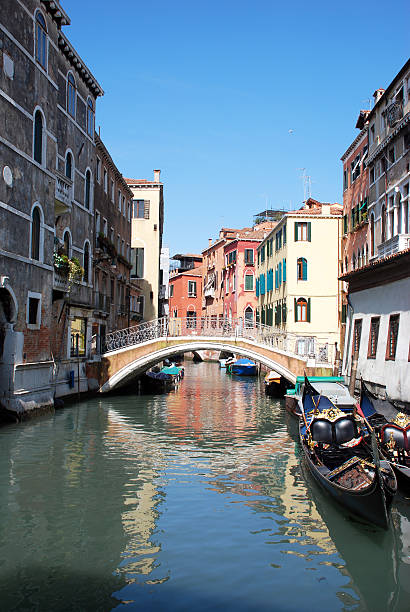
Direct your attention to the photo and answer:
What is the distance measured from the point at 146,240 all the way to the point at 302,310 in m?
11.8

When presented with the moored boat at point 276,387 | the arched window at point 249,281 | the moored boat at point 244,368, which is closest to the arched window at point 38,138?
the moored boat at point 276,387

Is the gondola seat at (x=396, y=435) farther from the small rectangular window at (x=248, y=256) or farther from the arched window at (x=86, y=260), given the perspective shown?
the small rectangular window at (x=248, y=256)

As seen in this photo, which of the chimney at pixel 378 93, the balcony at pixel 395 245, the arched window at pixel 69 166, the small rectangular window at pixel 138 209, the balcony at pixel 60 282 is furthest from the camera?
the small rectangular window at pixel 138 209

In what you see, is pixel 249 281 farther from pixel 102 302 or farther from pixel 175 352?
pixel 175 352

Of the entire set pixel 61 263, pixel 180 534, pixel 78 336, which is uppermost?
pixel 61 263

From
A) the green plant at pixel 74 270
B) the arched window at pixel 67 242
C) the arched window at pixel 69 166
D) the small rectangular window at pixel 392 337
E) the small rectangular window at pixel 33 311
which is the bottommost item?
the small rectangular window at pixel 392 337

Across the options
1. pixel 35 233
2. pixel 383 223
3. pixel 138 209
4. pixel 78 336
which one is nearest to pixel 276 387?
pixel 78 336

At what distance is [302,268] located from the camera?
91.6 ft

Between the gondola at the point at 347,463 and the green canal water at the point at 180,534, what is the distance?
1.18 ft

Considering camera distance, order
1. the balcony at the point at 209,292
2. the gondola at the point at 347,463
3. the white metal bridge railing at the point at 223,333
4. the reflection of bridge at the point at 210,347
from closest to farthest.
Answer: the gondola at the point at 347,463 → the reflection of bridge at the point at 210,347 → the white metal bridge railing at the point at 223,333 → the balcony at the point at 209,292

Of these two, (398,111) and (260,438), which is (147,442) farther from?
(398,111)

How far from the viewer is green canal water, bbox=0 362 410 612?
19.0 ft

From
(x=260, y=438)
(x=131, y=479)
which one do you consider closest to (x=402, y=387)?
Result: (x=260, y=438)

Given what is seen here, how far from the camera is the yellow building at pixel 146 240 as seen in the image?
35344 millimetres
